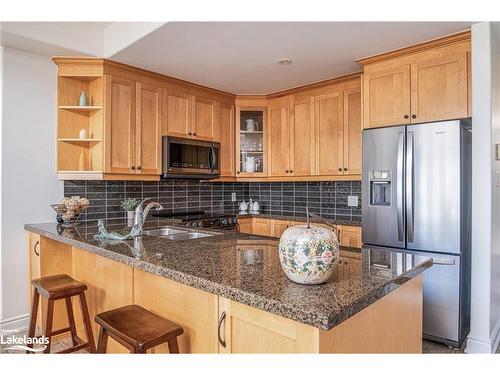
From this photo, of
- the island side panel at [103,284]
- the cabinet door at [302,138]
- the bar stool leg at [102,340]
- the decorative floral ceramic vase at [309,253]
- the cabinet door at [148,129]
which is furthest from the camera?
the cabinet door at [302,138]

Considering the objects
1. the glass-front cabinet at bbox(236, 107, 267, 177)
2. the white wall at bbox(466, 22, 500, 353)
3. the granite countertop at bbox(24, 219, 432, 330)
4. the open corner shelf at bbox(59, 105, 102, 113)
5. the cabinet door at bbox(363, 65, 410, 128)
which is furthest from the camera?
the glass-front cabinet at bbox(236, 107, 267, 177)

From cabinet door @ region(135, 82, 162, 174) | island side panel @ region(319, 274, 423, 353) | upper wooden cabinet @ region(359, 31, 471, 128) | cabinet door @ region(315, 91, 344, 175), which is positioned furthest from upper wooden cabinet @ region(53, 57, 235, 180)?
island side panel @ region(319, 274, 423, 353)

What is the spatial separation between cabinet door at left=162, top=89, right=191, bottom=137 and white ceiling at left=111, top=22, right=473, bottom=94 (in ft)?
0.74

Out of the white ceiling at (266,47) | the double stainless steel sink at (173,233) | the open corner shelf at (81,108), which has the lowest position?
the double stainless steel sink at (173,233)

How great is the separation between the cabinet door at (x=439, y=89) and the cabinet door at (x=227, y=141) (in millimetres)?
2131

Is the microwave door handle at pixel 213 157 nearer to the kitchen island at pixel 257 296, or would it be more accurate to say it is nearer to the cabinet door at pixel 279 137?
the cabinet door at pixel 279 137

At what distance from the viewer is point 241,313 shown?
1.23m

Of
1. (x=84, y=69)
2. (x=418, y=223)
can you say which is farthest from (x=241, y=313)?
(x=84, y=69)

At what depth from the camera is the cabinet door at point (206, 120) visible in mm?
3904

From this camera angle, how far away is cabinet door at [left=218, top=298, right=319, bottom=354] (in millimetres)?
1039

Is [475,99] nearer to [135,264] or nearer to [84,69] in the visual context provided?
[135,264]

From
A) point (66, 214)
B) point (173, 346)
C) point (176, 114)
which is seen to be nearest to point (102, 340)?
point (173, 346)

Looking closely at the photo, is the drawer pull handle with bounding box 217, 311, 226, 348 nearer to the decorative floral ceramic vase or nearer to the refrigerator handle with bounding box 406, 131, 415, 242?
the decorative floral ceramic vase

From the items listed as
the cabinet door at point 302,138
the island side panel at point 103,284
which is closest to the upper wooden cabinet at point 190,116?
the cabinet door at point 302,138
